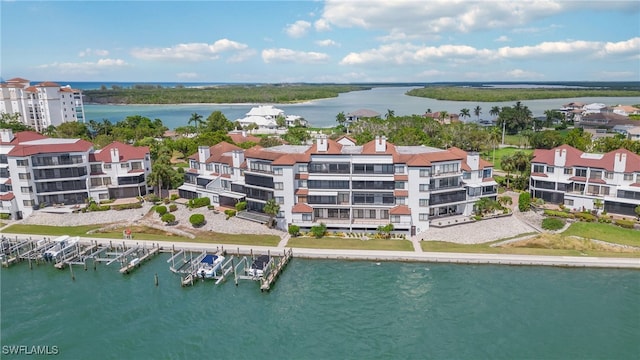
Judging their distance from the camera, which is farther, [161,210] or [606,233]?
[161,210]

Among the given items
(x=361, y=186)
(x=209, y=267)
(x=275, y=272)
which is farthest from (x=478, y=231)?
(x=209, y=267)

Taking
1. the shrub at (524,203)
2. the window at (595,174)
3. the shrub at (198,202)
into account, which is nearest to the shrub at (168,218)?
the shrub at (198,202)

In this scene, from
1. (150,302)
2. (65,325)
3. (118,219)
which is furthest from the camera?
(118,219)

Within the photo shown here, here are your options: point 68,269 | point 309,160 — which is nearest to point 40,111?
point 68,269

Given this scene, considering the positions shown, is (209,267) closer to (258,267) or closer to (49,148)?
(258,267)

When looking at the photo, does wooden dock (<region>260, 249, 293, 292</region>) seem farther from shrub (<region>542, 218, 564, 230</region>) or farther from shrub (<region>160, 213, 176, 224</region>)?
shrub (<region>542, 218, 564, 230</region>)

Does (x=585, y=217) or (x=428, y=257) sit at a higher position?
(x=585, y=217)

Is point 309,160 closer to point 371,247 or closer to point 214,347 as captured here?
point 371,247
